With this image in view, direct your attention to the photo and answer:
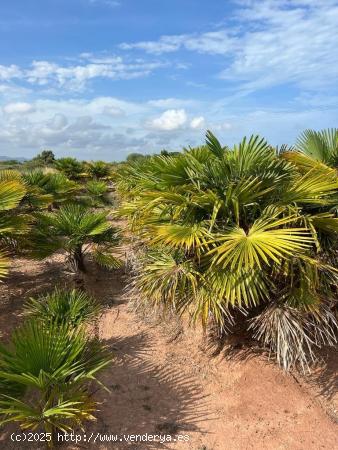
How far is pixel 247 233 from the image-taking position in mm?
3850

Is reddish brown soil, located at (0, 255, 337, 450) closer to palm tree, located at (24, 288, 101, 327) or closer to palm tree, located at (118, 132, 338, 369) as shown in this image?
palm tree, located at (118, 132, 338, 369)

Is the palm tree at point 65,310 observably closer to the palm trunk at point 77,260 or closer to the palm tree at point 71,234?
the palm tree at point 71,234

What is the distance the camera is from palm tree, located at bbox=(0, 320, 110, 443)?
2.83 metres

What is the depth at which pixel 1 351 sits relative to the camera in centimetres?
309

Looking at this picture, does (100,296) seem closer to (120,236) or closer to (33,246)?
(120,236)

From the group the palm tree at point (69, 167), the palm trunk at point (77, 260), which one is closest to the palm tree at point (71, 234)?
the palm trunk at point (77, 260)

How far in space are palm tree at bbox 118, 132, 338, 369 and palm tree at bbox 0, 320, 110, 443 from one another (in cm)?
119

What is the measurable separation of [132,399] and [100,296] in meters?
2.82

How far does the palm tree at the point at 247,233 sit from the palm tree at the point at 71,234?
2.04 m

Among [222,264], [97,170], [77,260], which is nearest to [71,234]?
[77,260]

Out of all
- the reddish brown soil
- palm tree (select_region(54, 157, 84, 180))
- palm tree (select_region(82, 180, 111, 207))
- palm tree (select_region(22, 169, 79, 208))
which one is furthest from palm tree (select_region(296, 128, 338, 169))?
palm tree (select_region(54, 157, 84, 180))

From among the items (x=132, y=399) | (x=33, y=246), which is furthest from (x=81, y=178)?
(x=132, y=399)

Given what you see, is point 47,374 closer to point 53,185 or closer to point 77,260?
point 77,260

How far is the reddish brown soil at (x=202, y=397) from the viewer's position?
364cm
